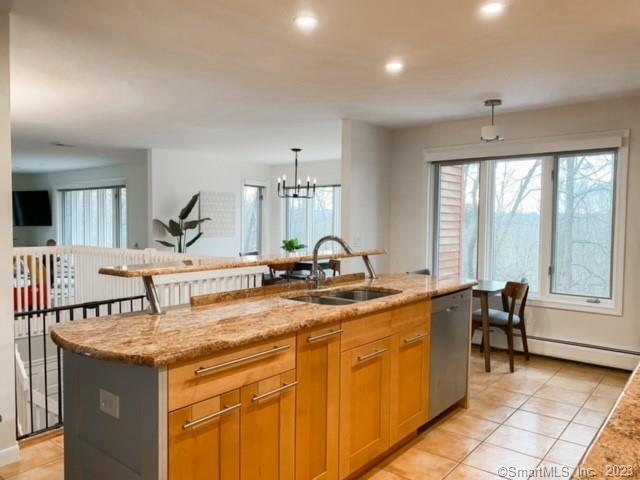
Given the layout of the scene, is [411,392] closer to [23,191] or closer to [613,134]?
[613,134]

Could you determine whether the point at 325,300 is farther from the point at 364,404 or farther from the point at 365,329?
the point at 364,404

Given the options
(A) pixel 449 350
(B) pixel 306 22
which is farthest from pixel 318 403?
(B) pixel 306 22

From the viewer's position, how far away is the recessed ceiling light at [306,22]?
2459mm

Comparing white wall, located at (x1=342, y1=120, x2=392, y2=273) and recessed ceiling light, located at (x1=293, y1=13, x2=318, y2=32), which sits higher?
recessed ceiling light, located at (x1=293, y1=13, x2=318, y2=32)

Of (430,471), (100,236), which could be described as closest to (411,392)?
(430,471)

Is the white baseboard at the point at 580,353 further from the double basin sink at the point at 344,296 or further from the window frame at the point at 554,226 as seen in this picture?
the double basin sink at the point at 344,296

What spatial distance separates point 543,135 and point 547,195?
604 mm

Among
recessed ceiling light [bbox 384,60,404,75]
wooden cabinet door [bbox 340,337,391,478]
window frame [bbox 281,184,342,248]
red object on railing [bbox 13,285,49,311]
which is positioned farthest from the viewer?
window frame [bbox 281,184,342,248]

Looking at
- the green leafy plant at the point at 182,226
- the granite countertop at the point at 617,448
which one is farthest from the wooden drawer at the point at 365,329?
the green leafy plant at the point at 182,226

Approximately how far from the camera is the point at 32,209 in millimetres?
10492

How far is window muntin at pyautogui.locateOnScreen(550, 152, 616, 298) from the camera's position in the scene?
14.3 feet

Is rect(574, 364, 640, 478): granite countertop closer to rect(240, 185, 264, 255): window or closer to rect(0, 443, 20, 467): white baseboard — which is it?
rect(0, 443, 20, 467): white baseboard

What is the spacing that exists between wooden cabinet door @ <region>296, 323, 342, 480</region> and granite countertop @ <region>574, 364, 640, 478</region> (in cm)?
120

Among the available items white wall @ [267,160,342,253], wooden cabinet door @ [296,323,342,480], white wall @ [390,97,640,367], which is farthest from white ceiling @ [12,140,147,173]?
wooden cabinet door @ [296,323,342,480]
